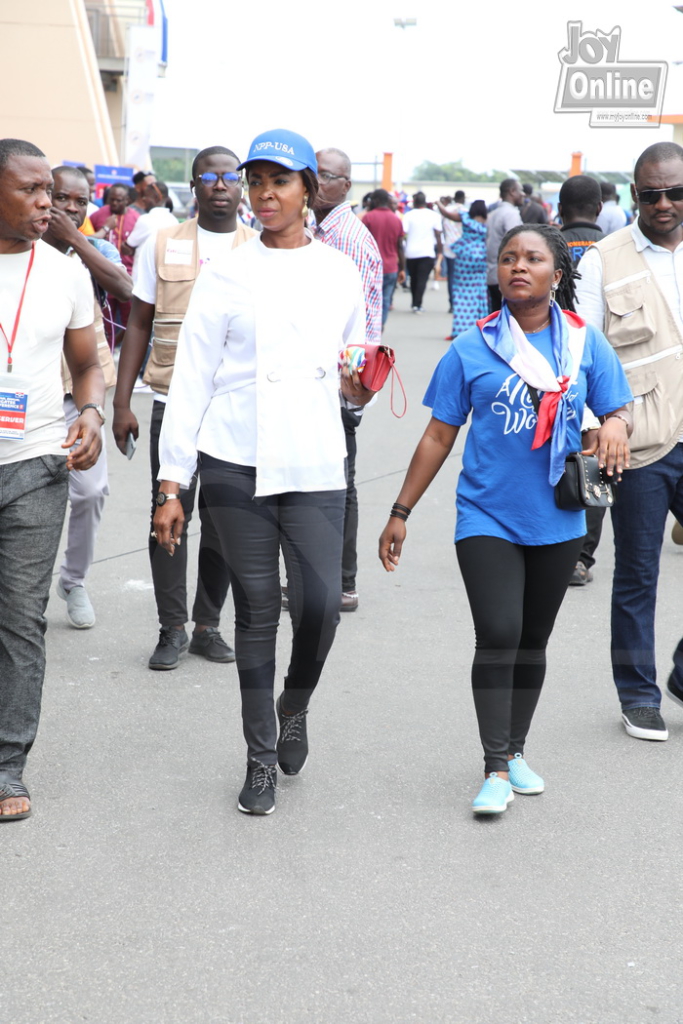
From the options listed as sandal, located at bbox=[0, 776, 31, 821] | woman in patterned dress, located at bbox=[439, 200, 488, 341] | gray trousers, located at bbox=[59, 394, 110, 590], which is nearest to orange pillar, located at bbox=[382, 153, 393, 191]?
woman in patterned dress, located at bbox=[439, 200, 488, 341]

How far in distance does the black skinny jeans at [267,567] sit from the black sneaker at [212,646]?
1449 millimetres

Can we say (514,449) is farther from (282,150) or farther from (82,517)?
(82,517)

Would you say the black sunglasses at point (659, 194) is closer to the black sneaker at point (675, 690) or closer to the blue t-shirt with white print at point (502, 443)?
the blue t-shirt with white print at point (502, 443)

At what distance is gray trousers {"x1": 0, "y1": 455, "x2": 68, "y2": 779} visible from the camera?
3928 millimetres

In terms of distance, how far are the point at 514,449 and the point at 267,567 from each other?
862 millimetres

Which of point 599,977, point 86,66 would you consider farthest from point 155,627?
point 86,66

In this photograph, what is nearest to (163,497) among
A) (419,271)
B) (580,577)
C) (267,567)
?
(267,567)

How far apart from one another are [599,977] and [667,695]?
2.04 metres

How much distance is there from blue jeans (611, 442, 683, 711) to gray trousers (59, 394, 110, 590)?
244 cm

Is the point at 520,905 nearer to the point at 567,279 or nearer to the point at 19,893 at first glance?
the point at 19,893

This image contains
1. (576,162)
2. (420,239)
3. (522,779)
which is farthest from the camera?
(576,162)

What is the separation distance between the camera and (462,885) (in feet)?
11.8

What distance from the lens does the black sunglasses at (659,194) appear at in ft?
14.9

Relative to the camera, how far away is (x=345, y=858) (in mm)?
3732
